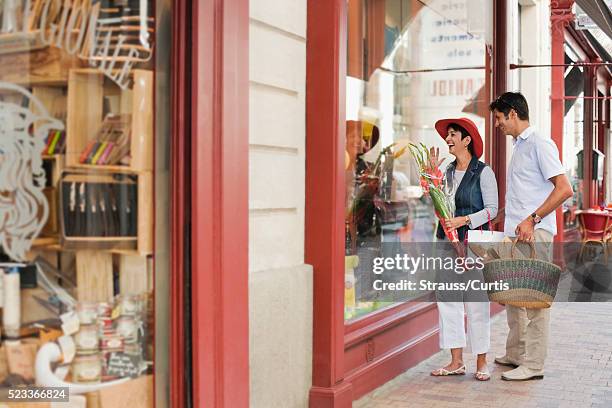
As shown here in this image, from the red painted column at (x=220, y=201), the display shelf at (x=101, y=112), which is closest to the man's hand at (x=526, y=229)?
the red painted column at (x=220, y=201)

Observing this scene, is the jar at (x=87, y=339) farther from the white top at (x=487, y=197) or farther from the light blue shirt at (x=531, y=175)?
the light blue shirt at (x=531, y=175)

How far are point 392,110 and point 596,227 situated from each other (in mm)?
8123

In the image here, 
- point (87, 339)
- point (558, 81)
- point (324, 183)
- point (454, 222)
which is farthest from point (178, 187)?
point (558, 81)

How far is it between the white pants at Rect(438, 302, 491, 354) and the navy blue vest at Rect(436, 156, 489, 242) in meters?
0.51

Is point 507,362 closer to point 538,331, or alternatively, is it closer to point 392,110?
point 538,331

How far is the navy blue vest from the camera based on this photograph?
6.56 m

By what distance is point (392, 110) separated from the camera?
7297mm

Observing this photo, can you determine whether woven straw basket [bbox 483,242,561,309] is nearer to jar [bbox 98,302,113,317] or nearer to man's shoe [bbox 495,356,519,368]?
man's shoe [bbox 495,356,519,368]

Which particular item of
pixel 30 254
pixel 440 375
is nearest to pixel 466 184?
pixel 440 375

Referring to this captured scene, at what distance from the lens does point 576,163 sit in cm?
1892

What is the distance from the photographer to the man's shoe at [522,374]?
6609mm

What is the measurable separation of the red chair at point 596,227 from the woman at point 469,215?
322 inches

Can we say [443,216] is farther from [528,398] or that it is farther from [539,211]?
[528,398]

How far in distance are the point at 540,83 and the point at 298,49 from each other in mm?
9344
